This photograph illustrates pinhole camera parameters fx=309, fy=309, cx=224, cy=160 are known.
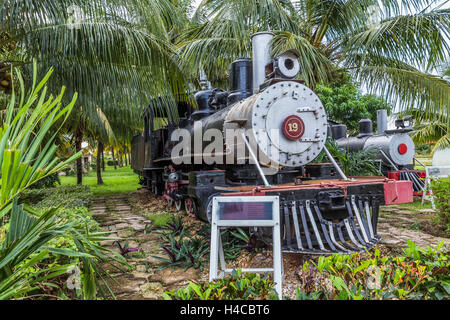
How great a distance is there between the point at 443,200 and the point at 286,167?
8.54ft

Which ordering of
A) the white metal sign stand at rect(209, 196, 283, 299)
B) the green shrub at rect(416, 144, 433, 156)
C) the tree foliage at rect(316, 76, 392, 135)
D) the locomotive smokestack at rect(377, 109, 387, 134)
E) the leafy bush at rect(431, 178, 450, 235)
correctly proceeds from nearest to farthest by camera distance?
the white metal sign stand at rect(209, 196, 283, 299) < the leafy bush at rect(431, 178, 450, 235) < the locomotive smokestack at rect(377, 109, 387, 134) < the tree foliage at rect(316, 76, 392, 135) < the green shrub at rect(416, 144, 433, 156)

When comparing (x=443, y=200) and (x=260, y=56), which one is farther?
(x=443, y=200)

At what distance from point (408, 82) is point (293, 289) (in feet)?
17.9

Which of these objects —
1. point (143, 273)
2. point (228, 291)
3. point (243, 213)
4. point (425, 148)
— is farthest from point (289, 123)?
point (425, 148)

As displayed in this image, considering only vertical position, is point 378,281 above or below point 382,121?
below

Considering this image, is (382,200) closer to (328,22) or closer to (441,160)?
(328,22)

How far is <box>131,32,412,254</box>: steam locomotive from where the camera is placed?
3.17m

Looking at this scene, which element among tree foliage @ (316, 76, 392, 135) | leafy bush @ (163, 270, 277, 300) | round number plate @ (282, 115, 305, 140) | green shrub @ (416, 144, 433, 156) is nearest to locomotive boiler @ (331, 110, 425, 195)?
tree foliage @ (316, 76, 392, 135)

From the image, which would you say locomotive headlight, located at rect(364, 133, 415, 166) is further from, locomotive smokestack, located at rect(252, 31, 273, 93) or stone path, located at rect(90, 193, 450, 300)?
locomotive smokestack, located at rect(252, 31, 273, 93)

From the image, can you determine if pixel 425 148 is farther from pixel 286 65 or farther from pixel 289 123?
pixel 289 123

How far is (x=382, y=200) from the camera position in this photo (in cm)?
355

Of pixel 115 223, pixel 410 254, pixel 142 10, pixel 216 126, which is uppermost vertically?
pixel 142 10

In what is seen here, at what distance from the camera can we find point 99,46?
430 centimetres
